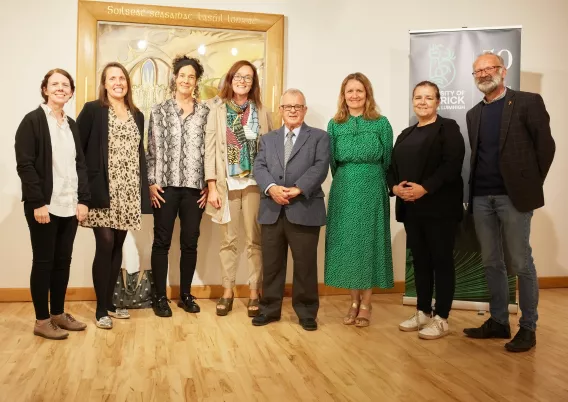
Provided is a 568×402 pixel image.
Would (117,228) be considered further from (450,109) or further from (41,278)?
(450,109)

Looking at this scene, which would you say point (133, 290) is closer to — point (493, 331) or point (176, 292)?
point (176, 292)

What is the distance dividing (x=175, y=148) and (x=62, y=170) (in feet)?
2.63

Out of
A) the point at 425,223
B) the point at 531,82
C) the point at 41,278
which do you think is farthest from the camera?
the point at 531,82

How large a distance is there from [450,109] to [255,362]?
2.34 metres

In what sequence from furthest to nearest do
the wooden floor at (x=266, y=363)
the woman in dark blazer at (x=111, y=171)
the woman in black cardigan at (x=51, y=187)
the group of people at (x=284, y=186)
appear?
the woman in dark blazer at (x=111, y=171) < the group of people at (x=284, y=186) < the woman in black cardigan at (x=51, y=187) < the wooden floor at (x=266, y=363)

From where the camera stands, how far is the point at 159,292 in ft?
12.7

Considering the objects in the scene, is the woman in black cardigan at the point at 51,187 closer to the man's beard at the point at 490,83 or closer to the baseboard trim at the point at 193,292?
the baseboard trim at the point at 193,292

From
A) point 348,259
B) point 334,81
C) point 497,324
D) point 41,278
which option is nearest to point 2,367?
point 41,278

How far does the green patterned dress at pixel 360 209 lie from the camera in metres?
3.53

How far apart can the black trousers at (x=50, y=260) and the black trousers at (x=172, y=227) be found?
62 cm

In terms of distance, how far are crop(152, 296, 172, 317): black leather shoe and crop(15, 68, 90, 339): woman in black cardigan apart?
2.14 feet

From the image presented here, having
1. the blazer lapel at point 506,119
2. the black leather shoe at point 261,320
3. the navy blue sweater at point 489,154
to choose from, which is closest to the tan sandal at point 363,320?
the black leather shoe at point 261,320

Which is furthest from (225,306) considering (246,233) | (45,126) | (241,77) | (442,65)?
(442,65)

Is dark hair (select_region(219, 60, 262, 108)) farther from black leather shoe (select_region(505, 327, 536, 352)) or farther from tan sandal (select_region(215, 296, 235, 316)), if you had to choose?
black leather shoe (select_region(505, 327, 536, 352))
